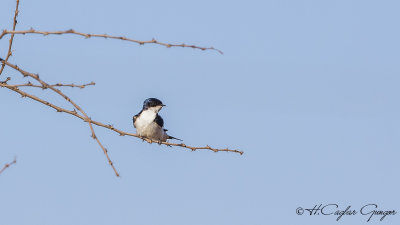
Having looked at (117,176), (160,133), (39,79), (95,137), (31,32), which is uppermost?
(160,133)

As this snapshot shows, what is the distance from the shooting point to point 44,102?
400 cm

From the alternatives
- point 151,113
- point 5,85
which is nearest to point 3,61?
point 5,85

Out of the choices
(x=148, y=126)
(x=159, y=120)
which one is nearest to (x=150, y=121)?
(x=148, y=126)

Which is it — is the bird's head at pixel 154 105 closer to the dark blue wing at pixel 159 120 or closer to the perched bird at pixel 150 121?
the perched bird at pixel 150 121

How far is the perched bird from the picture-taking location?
421 inches

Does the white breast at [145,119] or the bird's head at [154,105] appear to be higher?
the bird's head at [154,105]

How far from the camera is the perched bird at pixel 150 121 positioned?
10.7 meters

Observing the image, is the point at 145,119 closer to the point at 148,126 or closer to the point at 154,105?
the point at 148,126

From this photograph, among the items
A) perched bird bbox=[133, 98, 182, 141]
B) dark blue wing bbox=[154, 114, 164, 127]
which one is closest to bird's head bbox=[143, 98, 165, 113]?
perched bird bbox=[133, 98, 182, 141]

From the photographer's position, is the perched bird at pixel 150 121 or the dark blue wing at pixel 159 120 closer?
the perched bird at pixel 150 121

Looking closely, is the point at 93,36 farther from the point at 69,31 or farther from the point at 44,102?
the point at 44,102

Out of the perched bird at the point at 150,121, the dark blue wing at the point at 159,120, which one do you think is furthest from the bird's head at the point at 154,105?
the dark blue wing at the point at 159,120

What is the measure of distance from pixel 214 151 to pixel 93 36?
1.42 m

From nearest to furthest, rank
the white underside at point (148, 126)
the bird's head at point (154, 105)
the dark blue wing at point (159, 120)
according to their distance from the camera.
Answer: the white underside at point (148, 126), the dark blue wing at point (159, 120), the bird's head at point (154, 105)
